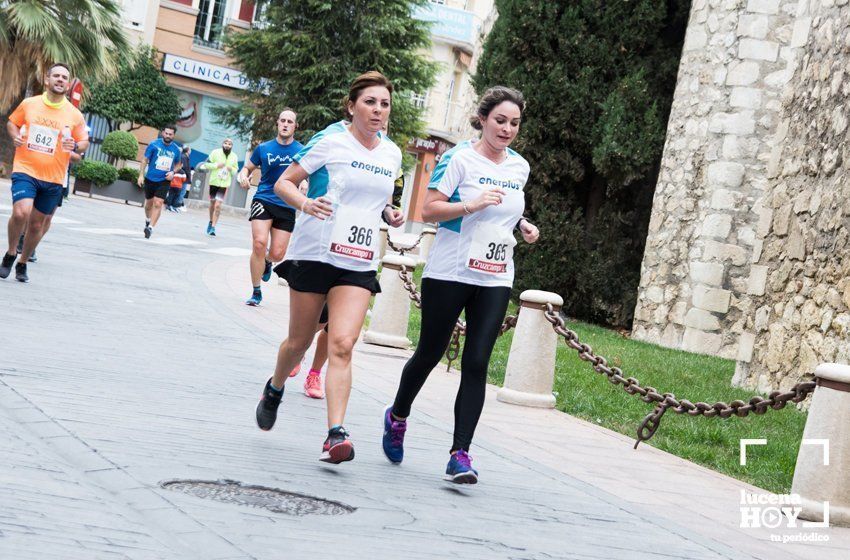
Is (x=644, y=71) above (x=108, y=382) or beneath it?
above

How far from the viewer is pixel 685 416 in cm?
1062

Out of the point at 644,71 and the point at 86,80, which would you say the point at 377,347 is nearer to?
the point at 644,71

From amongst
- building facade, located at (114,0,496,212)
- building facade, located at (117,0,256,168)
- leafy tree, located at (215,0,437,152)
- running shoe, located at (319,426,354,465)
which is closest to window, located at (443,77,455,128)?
building facade, located at (114,0,496,212)

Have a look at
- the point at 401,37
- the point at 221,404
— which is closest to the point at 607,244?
the point at 221,404

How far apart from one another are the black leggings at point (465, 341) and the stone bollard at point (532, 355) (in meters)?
3.30

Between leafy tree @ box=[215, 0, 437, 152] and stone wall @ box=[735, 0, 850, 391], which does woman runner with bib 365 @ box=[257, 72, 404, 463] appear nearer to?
stone wall @ box=[735, 0, 850, 391]

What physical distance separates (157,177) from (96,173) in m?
11.9

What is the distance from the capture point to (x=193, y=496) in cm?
516

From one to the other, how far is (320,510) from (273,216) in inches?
291

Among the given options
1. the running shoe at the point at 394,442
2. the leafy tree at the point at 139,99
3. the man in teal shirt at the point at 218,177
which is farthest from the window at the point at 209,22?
the running shoe at the point at 394,442

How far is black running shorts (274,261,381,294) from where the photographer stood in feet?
21.3

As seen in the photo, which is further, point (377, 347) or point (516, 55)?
point (516, 55)

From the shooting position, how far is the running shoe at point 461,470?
6.32 meters

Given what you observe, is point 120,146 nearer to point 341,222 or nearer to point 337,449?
point 341,222
